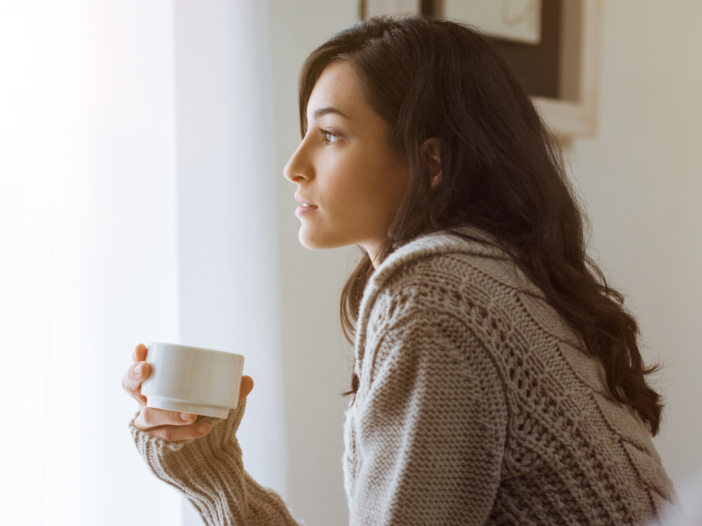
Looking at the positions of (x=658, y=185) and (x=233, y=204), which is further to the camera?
(x=658, y=185)

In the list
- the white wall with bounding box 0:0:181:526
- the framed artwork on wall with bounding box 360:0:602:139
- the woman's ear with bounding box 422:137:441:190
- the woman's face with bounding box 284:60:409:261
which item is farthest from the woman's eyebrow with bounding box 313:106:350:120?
the framed artwork on wall with bounding box 360:0:602:139

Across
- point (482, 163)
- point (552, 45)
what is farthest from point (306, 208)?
point (552, 45)

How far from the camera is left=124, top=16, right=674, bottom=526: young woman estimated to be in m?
0.52

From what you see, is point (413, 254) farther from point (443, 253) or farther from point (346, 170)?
point (346, 170)

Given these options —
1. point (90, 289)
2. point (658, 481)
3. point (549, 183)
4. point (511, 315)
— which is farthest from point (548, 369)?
point (90, 289)

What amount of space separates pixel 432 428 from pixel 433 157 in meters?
0.36

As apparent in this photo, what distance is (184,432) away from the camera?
695mm

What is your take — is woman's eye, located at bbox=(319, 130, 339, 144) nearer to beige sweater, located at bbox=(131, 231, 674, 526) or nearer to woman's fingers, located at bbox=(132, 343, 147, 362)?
beige sweater, located at bbox=(131, 231, 674, 526)

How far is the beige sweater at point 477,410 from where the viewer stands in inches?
20.0

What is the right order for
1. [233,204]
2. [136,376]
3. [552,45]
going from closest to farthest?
[136,376], [233,204], [552,45]

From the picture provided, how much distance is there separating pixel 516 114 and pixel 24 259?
66cm

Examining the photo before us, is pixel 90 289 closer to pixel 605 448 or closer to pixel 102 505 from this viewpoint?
pixel 102 505

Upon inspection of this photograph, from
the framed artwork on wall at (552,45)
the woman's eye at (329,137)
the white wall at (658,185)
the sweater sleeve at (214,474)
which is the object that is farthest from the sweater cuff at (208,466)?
the white wall at (658,185)

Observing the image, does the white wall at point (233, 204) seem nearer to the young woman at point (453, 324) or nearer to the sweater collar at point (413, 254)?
the young woman at point (453, 324)
